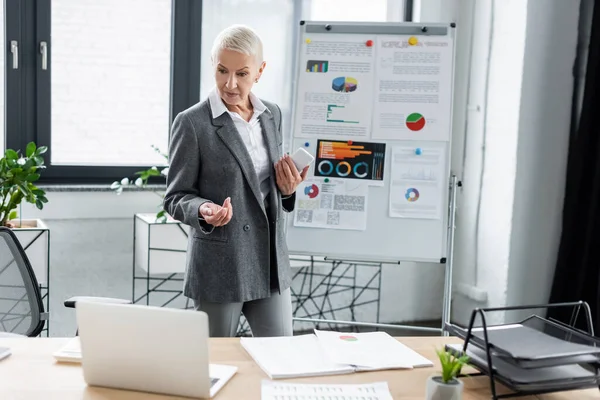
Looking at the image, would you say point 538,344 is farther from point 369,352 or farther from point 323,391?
point 323,391

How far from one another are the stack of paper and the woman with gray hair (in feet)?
1.20

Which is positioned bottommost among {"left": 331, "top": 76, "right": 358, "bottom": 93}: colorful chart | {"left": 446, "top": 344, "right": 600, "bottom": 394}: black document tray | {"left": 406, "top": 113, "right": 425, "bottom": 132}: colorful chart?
{"left": 446, "top": 344, "right": 600, "bottom": 394}: black document tray

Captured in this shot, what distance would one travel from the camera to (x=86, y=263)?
11.6ft

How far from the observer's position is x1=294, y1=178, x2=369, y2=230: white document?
302 cm

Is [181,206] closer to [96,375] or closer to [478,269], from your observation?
[96,375]

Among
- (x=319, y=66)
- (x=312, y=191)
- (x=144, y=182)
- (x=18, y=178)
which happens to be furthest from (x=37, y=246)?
(x=319, y=66)

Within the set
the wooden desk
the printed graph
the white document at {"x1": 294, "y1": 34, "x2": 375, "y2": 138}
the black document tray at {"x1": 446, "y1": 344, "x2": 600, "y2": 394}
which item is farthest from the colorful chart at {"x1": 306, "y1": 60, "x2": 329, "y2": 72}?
the black document tray at {"x1": 446, "y1": 344, "x2": 600, "y2": 394}

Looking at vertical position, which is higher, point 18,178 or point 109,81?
point 109,81

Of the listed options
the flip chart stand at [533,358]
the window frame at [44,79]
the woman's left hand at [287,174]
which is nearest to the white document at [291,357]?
the flip chart stand at [533,358]

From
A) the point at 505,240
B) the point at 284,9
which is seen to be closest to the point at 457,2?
the point at 284,9

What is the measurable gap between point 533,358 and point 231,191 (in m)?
0.99

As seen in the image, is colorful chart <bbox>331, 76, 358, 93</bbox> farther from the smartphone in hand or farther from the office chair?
the office chair

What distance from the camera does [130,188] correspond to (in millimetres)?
3561

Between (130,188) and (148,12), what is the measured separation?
2.84ft
